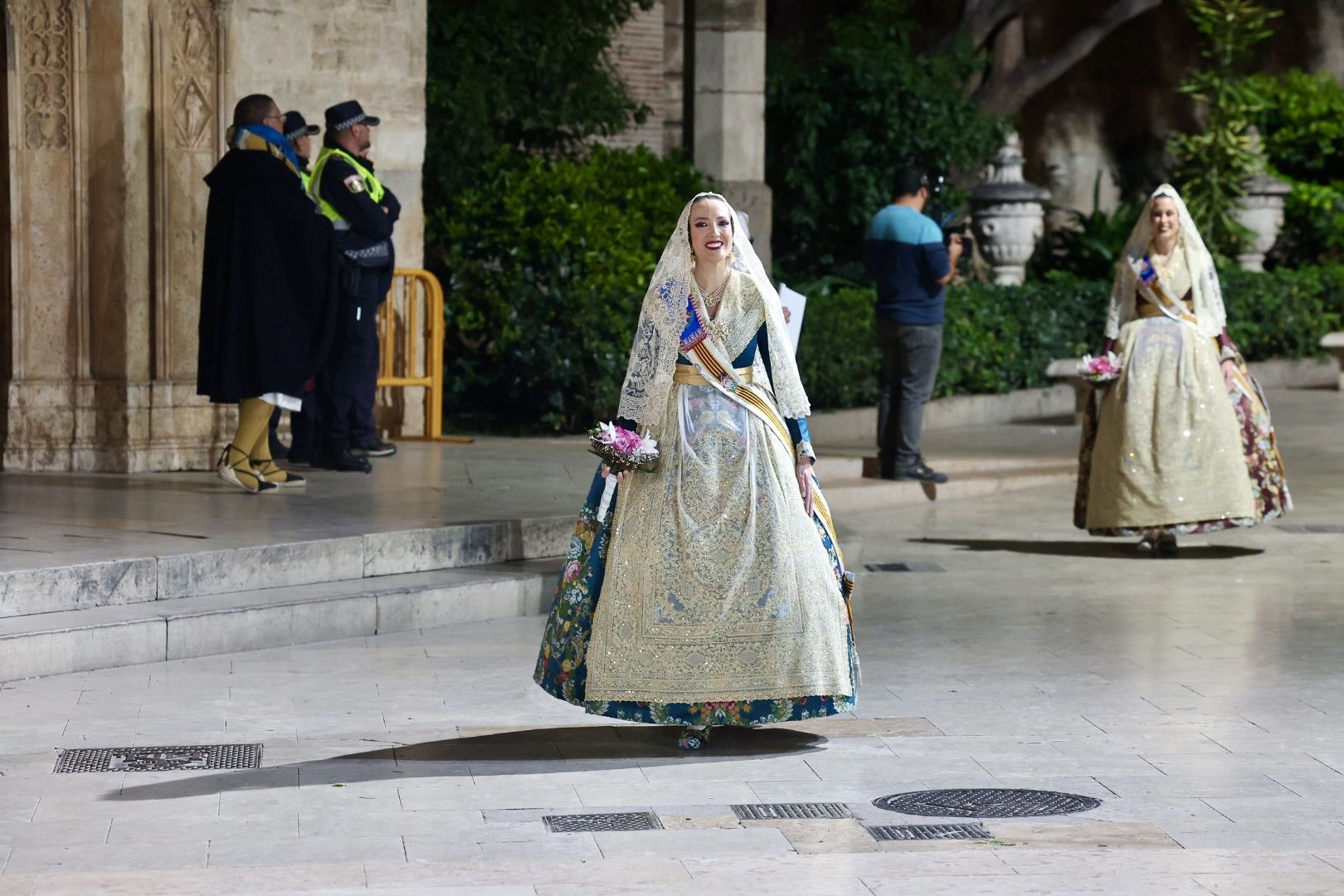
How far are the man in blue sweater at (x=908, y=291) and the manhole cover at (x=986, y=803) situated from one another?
699 cm

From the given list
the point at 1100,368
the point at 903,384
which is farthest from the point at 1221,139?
the point at 1100,368

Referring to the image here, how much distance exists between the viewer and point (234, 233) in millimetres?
10852

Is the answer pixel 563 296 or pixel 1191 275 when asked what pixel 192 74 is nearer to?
pixel 563 296

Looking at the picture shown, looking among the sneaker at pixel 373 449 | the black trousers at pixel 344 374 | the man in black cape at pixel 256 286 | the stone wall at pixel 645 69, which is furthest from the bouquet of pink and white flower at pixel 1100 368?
the stone wall at pixel 645 69

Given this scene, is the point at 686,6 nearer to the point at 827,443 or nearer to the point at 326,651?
the point at 827,443

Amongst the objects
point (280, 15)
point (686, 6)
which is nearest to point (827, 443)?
point (280, 15)

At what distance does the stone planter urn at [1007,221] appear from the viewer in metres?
20.9

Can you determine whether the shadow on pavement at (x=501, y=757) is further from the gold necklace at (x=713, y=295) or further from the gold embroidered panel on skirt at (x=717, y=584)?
the gold necklace at (x=713, y=295)

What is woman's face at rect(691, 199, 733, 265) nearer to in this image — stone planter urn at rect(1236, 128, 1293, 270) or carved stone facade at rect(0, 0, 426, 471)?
carved stone facade at rect(0, 0, 426, 471)

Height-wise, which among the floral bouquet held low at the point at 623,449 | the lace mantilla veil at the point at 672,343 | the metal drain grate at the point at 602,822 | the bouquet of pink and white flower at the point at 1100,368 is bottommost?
the metal drain grate at the point at 602,822

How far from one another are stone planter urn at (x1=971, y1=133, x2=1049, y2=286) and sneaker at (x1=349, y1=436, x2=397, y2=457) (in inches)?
358

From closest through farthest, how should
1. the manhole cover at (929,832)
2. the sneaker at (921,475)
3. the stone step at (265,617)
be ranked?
1. the manhole cover at (929,832)
2. the stone step at (265,617)
3. the sneaker at (921,475)

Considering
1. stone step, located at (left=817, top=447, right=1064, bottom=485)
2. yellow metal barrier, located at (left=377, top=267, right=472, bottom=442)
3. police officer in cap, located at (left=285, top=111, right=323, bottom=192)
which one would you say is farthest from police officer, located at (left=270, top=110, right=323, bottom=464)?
stone step, located at (left=817, top=447, right=1064, bottom=485)

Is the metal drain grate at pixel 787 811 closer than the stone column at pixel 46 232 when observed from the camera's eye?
Yes
